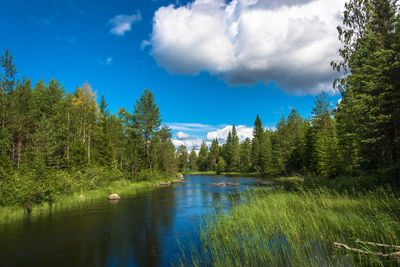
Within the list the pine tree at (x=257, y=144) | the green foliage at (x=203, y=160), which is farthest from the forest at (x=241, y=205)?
the green foliage at (x=203, y=160)

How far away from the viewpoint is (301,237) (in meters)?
8.44

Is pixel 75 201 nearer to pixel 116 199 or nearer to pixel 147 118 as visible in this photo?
pixel 116 199

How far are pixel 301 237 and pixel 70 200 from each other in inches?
814

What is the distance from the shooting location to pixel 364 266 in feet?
19.6

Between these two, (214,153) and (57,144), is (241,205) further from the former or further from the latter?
(214,153)

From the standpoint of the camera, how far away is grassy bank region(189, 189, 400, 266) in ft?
21.1

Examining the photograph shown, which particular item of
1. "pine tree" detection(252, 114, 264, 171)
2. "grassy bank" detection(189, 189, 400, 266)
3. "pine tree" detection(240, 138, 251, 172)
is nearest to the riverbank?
"grassy bank" detection(189, 189, 400, 266)

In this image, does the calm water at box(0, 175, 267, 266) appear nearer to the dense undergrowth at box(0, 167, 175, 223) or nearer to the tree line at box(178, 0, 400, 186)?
the dense undergrowth at box(0, 167, 175, 223)

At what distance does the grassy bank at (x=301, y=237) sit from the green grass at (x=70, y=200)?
45.8ft

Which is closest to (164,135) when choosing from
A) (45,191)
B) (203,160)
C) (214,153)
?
(45,191)

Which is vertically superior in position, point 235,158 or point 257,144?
point 257,144

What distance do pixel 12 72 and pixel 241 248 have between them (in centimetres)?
3510

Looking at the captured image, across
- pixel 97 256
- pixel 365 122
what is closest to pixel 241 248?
pixel 97 256

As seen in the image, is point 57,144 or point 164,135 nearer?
point 57,144
